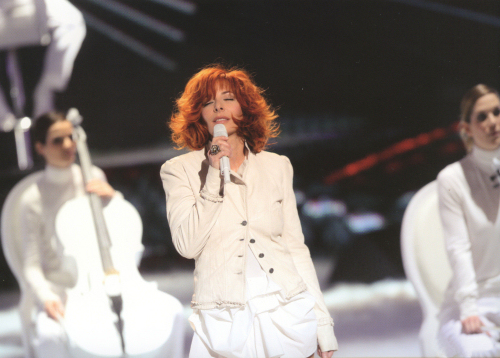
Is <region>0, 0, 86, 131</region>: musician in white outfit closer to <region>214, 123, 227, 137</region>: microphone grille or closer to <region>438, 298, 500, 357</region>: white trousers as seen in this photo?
<region>214, 123, 227, 137</region>: microphone grille

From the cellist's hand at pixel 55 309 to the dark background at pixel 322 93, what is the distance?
11.0 inches

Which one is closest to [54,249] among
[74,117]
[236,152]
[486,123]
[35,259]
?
[35,259]

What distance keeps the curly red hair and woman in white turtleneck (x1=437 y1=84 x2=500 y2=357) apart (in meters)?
1.27

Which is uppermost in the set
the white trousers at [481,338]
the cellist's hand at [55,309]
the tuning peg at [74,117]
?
the tuning peg at [74,117]

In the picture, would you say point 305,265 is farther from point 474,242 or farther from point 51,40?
point 51,40

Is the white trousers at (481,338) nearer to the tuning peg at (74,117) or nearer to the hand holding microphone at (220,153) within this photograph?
the hand holding microphone at (220,153)

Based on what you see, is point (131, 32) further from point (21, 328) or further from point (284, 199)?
point (21, 328)

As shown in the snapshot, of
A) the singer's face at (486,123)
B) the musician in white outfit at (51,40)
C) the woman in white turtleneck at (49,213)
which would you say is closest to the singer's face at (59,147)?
the woman in white turtleneck at (49,213)

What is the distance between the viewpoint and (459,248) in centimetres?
249

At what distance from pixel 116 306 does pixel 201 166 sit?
1064 mm

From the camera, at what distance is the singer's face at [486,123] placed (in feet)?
8.52

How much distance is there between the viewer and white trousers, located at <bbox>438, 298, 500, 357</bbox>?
2.39 metres

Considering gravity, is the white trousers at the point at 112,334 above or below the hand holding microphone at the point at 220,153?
below

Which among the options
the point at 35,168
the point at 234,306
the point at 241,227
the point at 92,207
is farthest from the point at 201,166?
the point at 35,168
